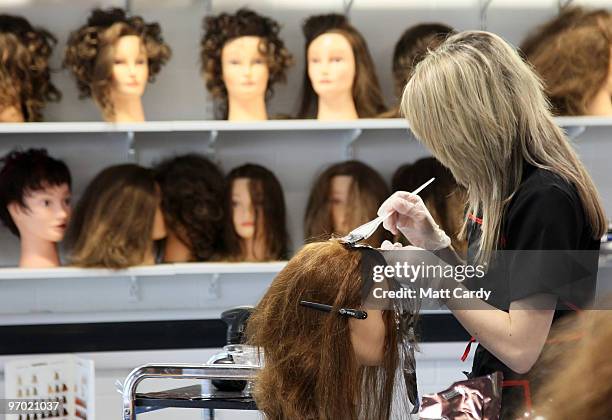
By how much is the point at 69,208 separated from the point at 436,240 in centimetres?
206

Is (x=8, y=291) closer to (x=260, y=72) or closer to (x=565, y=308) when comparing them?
(x=260, y=72)

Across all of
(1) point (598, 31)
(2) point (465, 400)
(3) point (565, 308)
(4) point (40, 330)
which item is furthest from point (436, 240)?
(4) point (40, 330)

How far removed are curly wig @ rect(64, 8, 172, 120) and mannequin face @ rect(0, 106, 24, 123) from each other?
10.4 inches

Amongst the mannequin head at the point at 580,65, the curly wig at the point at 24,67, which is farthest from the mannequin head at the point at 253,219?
the mannequin head at the point at 580,65

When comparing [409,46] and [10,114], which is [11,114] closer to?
[10,114]

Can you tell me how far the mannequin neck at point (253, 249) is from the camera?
11.0 feet

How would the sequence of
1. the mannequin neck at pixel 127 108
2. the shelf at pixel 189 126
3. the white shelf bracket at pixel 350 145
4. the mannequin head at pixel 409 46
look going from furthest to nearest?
the white shelf bracket at pixel 350 145 < the mannequin head at pixel 409 46 < the mannequin neck at pixel 127 108 < the shelf at pixel 189 126

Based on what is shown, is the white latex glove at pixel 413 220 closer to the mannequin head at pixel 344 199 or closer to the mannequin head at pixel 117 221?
the mannequin head at pixel 344 199

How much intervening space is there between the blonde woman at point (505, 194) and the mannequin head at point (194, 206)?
1773mm

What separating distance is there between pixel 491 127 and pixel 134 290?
231 centimetres

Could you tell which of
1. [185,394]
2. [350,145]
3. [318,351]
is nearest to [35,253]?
[350,145]

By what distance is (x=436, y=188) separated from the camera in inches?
133

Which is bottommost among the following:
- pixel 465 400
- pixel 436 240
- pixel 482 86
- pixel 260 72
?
pixel 465 400

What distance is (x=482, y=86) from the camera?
5.14 ft
